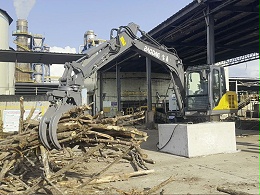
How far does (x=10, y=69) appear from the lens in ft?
114

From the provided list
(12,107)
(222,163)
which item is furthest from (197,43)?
(222,163)

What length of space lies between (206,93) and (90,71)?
6416mm

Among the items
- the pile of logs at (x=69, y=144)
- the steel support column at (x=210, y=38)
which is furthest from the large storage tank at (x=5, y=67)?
the pile of logs at (x=69, y=144)

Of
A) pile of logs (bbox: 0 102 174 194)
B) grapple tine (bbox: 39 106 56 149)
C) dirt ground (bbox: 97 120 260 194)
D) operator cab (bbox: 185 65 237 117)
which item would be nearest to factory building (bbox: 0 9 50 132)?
pile of logs (bbox: 0 102 174 194)

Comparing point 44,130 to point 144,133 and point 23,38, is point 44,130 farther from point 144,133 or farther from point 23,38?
point 23,38

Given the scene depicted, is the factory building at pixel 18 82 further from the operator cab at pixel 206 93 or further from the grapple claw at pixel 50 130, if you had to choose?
the operator cab at pixel 206 93

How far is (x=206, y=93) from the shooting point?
12.8 metres

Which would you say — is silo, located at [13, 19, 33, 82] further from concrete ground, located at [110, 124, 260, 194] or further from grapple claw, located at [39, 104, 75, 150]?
grapple claw, located at [39, 104, 75, 150]

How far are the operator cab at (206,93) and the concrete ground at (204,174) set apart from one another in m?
2.74

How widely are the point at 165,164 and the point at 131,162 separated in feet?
3.48

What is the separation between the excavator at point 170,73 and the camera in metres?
7.50

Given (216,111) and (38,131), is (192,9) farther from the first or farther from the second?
(38,131)

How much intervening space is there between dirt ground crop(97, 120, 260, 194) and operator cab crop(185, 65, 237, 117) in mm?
2730

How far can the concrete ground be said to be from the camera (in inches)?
246
